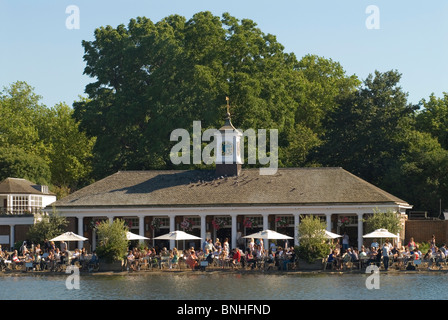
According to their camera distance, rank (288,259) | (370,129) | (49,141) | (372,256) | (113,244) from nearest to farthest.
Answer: (372,256) < (288,259) < (113,244) < (370,129) < (49,141)

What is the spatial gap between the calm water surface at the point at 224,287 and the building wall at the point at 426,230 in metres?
15.1

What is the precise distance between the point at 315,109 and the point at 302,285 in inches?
2254

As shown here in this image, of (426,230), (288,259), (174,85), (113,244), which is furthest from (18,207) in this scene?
(426,230)

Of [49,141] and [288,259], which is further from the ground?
[49,141]

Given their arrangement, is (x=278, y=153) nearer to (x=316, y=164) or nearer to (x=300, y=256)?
(x=316, y=164)

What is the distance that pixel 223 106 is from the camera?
259 feet

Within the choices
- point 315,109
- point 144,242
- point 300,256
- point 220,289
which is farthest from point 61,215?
point 315,109

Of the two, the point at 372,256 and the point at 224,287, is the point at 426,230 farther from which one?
the point at 224,287

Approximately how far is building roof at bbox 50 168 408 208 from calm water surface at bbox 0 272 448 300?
13237mm

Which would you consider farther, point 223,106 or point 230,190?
point 223,106

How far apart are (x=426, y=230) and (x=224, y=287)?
25.5 m

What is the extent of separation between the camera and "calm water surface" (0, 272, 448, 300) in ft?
139

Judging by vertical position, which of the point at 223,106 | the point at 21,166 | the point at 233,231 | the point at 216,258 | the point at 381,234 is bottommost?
the point at 216,258

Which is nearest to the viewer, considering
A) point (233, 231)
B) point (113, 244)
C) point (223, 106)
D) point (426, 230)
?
point (113, 244)
